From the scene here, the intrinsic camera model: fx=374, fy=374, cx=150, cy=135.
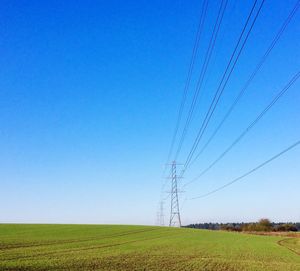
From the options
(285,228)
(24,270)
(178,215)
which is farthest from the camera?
(285,228)

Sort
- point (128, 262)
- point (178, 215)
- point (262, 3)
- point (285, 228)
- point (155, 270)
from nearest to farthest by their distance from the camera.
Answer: point (262, 3) → point (155, 270) → point (128, 262) → point (178, 215) → point (285, 228)

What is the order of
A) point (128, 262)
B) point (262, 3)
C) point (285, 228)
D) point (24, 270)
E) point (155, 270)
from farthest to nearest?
1. point (285, 228)
2. point (128, 262)
3. point (155, 270)
4. point (24, 270)
5. point (262, 3)

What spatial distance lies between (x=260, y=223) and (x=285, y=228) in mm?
11500

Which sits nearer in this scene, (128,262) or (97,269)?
(97,269)


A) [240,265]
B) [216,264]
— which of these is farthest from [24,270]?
[240,265]

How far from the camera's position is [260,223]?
157 m

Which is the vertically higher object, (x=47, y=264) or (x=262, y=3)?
(x=262, y=3)

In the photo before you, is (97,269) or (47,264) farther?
(47,264)

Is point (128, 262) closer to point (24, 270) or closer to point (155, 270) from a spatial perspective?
point (155, 270)

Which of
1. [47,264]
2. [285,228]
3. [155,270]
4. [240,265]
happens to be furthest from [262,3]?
[285,228]

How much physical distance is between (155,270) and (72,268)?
5500mm

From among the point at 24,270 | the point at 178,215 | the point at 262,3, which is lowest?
the point at 24,270

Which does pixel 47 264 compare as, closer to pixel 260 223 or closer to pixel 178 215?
pixel 178 215

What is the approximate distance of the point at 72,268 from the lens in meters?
24.7
